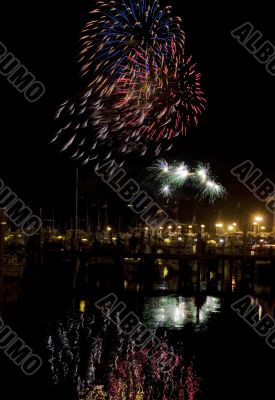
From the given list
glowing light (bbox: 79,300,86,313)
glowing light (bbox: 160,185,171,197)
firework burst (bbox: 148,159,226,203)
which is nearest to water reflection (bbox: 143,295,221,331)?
glowing light (bbox: 79,300,86,313)

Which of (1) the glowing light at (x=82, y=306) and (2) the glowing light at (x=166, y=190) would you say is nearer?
(1) the glowing light at (x=82, y=306)

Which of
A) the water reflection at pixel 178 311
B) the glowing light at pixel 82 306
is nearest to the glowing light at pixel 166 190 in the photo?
the water reflection at pixel 178 311

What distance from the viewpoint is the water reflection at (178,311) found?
20531 mm

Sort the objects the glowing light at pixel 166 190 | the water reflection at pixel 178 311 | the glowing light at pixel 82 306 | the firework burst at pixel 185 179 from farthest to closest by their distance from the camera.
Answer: the glowing light at pixel 166 190 < the firework burst at pixel 185 179 < the glowing light at pixel 82 306 < the water reflection at pixel 178 311

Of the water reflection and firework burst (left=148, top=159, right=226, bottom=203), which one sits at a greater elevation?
firework burst (left=148, top=159, right=226, bottom=203)

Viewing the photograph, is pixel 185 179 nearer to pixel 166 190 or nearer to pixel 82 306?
pixel 166 190

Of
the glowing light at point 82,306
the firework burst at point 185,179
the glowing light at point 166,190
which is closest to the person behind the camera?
the glowing light at point 82,306

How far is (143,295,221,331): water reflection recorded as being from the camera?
20531mm

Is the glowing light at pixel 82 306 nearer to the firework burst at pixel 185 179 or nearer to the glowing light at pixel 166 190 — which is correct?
the firework burst at pixel 185 179

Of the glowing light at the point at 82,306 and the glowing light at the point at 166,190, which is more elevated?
the glowing light at the point at 166,190

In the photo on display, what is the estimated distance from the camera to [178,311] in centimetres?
2297

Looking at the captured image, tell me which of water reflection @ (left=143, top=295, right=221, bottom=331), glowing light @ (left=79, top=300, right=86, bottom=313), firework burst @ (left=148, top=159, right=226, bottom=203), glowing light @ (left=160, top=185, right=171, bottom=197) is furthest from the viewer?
glowing light @ (left=160, top=185, right=171, bottom=197)

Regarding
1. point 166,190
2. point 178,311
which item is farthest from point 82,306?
point 166,190

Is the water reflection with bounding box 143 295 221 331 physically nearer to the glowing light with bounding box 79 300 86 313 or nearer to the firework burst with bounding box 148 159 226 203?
the glowing light with bounding box 79 300 86 313
